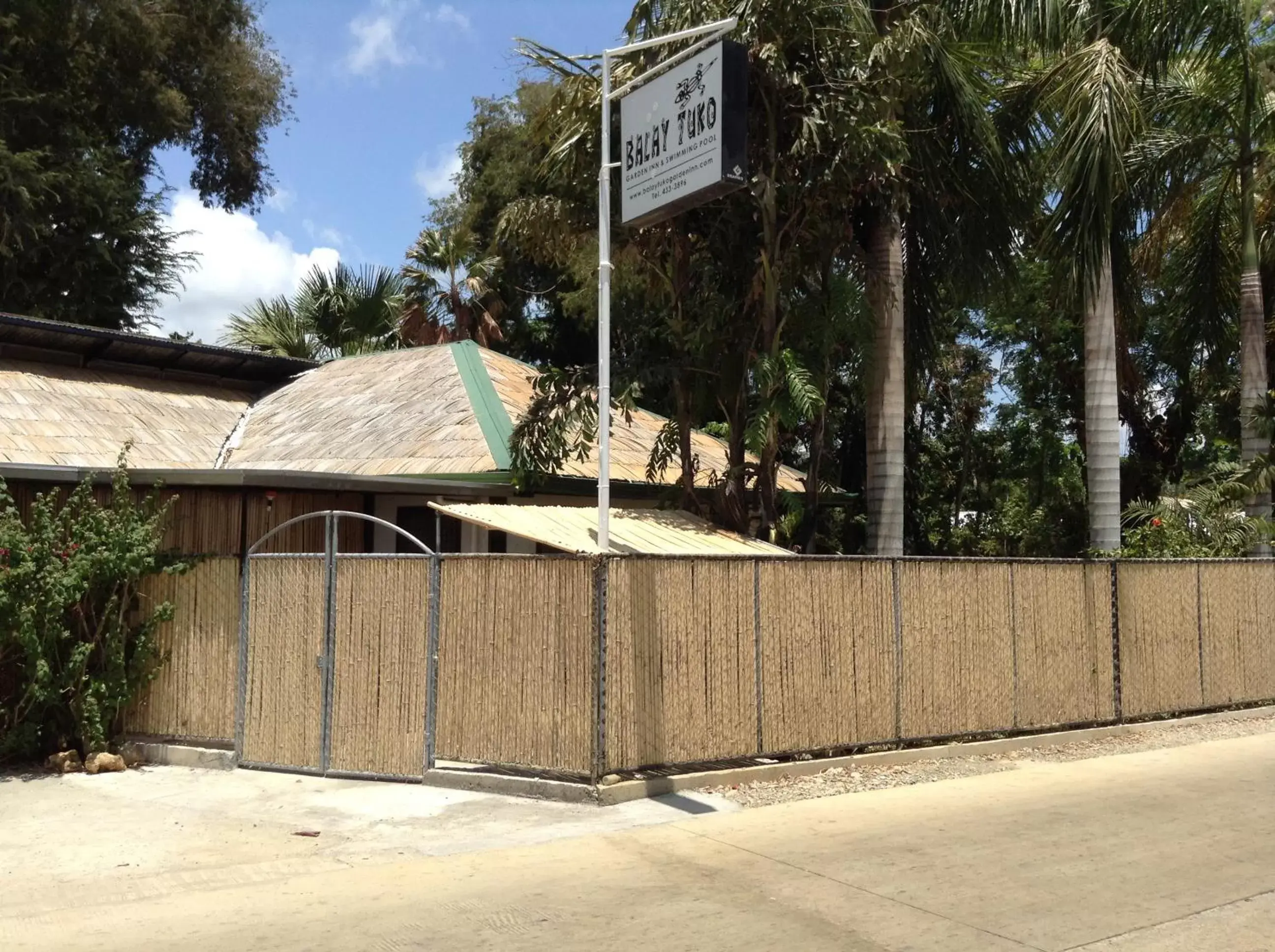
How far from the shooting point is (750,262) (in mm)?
14367

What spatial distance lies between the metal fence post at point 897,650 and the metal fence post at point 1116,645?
12.1ft

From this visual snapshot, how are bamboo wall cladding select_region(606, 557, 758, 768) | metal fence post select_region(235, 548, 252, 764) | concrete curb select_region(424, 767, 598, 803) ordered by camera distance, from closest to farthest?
concrete curb select_region(424, 767, 598, 803), bamboo wall cladding select_region(606, 557, 758, 768), metal fence post select_region(235, 548, 252, 764)

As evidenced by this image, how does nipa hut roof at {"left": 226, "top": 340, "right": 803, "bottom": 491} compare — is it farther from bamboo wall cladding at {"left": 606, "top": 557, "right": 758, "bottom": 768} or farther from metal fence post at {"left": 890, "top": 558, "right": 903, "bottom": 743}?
bamboo wall cladding at {"left": 606, "top": 557, "right": 758, "bottom": 768}

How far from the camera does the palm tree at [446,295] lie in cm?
2953

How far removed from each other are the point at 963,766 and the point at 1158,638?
447cm

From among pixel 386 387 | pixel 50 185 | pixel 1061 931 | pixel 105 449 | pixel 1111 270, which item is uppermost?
pixel 50 185

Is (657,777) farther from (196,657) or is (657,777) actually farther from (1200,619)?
(1200,619)

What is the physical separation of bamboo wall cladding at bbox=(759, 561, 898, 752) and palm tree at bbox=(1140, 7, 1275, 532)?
9.23m

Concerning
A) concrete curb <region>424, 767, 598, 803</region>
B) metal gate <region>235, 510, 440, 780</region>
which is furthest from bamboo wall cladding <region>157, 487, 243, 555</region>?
concrete curb <region>424, 767, 598, 803</region>

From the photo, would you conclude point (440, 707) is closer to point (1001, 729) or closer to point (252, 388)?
point (1001, 729)

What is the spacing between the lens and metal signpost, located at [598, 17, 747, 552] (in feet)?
31.8

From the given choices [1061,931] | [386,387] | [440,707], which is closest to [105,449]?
[386,387]

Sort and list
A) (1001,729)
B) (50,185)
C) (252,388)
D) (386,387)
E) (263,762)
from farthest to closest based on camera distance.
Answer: (50,185)
(252,388)
(386,387)
(1001,729)
(263,762)

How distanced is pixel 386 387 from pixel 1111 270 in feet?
35.9
